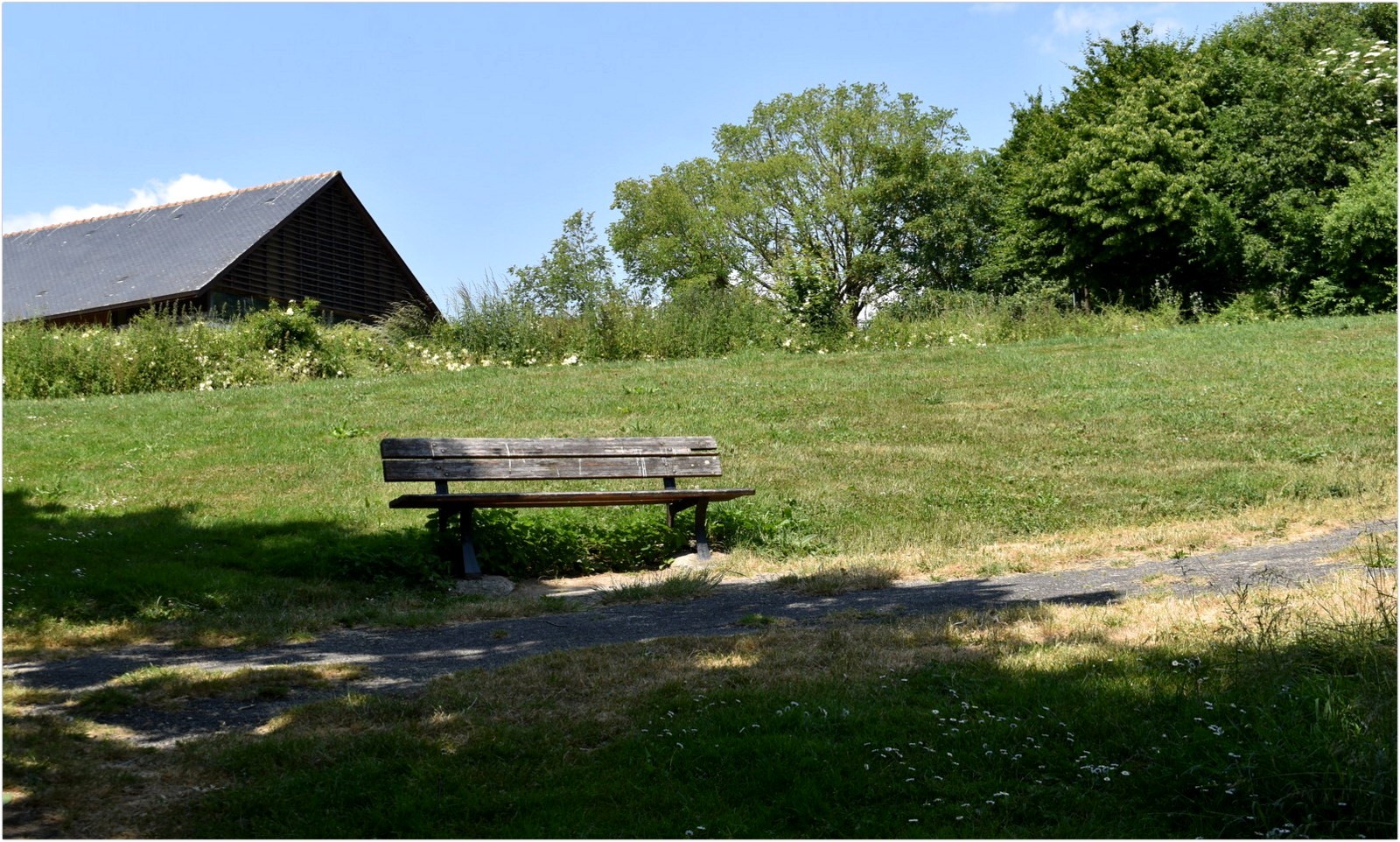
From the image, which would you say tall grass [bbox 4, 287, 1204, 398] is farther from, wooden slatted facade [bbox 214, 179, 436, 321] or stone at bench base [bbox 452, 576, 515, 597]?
stone at bench base [bbox 452, 576, 515, 597]

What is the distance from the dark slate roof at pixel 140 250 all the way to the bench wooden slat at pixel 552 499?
2522 centimetres

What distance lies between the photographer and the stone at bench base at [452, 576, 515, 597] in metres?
8.17

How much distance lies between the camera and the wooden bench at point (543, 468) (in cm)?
855

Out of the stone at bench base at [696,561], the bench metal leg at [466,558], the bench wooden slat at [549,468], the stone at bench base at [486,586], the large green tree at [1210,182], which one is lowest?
the stone at bench base at [696,561]

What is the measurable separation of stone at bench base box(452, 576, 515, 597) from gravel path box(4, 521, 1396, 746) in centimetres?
103

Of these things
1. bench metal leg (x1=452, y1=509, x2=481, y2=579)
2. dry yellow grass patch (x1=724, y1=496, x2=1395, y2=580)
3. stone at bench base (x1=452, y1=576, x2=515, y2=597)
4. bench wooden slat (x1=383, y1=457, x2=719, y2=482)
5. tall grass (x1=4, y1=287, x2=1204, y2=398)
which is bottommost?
dry yellow grass patch (x1=724, y1=496, x2=1395, y2=580)

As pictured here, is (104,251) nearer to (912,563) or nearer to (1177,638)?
(912,563)

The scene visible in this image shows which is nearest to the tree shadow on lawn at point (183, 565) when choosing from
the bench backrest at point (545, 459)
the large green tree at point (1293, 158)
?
the bench backrest at point (545, 459)

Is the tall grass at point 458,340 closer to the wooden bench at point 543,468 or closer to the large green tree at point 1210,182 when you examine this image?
the large green tree at point 1210,182

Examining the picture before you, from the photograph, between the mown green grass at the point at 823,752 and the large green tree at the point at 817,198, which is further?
the large green tree at the point at 817,198

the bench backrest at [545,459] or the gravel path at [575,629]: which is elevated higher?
the bench backrest at [545,459]

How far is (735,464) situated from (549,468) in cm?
314

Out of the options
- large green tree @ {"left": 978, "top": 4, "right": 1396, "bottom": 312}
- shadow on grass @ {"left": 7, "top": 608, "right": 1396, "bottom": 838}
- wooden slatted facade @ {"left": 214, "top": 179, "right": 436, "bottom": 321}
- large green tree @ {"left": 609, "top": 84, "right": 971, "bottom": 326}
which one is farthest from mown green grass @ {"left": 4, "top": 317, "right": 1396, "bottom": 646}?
large green tree @ {"left": 609, "top": 84, "right": 971, "bottom": 326}

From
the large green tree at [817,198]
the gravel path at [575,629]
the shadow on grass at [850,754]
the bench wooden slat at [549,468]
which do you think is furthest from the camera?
the large green tree at [817,198]
